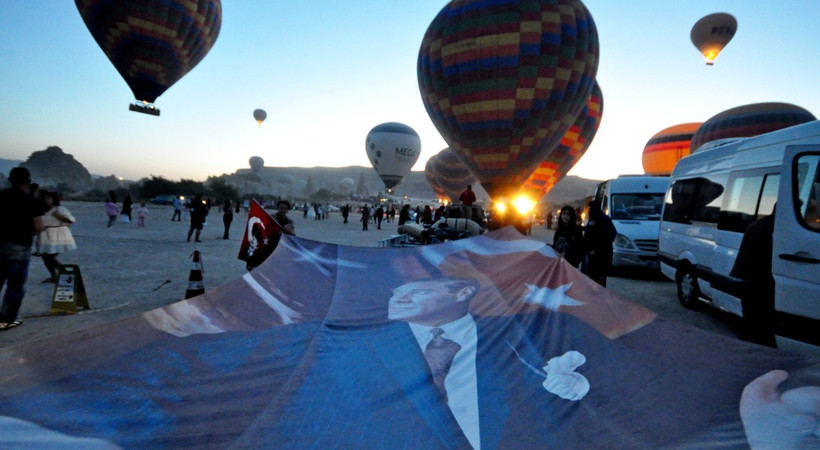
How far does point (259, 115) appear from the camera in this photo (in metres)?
75.0

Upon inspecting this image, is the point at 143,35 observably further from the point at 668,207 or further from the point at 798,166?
the point at 798,166

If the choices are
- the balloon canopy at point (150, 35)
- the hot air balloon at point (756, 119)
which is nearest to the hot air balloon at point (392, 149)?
the balloon canopy at point (150, 35)

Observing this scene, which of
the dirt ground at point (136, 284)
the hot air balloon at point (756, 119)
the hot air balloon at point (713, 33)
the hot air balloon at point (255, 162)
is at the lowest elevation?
the dirt ground at point (136, 284)

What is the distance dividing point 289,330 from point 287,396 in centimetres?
91

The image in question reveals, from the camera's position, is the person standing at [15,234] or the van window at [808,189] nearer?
the van window at [808,189]

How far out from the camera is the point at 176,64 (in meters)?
25.0

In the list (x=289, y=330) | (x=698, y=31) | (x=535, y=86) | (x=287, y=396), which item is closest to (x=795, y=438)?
(x=287, y=396)

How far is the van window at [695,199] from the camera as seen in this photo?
6496 mm

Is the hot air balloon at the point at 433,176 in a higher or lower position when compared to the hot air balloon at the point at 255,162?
lower

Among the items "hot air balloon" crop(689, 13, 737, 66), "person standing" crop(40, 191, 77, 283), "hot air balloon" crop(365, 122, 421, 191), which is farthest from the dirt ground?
"hot air balloon" crop(365, 122, 421, 191)

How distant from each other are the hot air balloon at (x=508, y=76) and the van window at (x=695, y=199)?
8640 millimetres

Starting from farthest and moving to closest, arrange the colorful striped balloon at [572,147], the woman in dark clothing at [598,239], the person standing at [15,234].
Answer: the colorful striped balloon at [572,147], the woman in dark clothing at [598,239], the person standing at [15,234]

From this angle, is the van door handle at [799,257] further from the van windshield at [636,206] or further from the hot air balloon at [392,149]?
the hot air balloon at [392,149]

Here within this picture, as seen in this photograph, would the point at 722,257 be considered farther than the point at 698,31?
No
